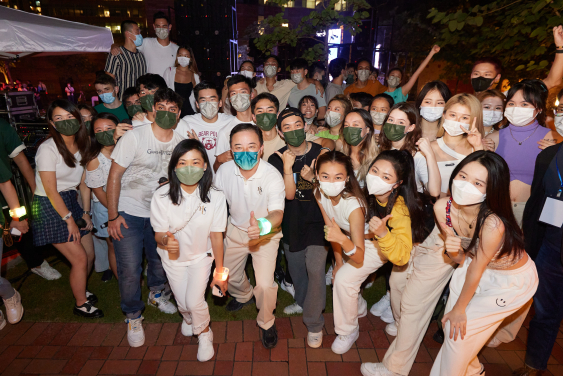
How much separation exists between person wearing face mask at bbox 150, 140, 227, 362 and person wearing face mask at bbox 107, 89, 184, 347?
1.32 ft

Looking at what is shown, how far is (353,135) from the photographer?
3182 millimetres

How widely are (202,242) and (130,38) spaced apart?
3.41 metres

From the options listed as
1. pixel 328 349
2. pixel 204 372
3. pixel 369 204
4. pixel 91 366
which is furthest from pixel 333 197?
pixel 91 366

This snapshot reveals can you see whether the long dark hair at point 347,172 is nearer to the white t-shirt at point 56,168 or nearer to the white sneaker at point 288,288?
the white sneaker at point 288,288

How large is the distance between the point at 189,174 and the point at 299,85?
3200mm

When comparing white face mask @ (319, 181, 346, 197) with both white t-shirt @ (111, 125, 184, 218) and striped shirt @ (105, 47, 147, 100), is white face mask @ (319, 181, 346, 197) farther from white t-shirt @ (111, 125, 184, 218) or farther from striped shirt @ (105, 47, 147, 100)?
striped shirt @ (105, 47, 147, 100)

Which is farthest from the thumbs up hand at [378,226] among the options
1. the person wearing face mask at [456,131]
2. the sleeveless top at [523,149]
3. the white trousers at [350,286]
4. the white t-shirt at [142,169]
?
the white t-shirt at [142,169]

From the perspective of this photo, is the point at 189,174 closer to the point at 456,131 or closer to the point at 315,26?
the point at 456,131

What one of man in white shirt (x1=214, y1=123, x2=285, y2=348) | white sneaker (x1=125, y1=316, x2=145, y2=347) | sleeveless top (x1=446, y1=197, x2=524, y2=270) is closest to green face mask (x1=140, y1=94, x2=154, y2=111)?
man in white shirt (x1=214, y1=123, x2=285, y2=348)

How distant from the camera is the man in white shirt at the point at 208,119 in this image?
11.9 ft

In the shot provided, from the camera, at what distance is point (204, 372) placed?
2764 mm

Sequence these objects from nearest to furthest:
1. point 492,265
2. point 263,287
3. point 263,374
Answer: point 492,265, point 263,374, point 263,287

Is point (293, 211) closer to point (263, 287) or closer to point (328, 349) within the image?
point (263, 287)

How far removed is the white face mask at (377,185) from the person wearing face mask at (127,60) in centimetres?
375
